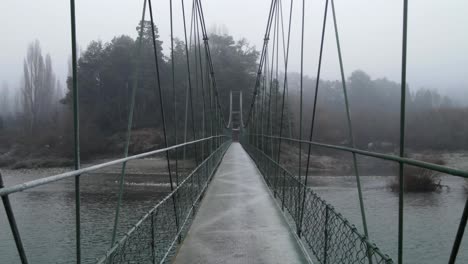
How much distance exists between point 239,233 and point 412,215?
→ 38.0ft

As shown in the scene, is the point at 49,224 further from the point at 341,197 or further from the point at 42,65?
the point at 341,197

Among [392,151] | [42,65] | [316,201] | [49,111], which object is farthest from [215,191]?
[392,151]

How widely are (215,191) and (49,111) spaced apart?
5477 millimetres

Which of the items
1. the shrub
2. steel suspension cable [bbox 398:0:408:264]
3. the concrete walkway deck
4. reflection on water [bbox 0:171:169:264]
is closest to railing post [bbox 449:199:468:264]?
steel suspension cable [bbox 398:0:408:264]

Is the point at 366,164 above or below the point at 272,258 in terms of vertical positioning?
below

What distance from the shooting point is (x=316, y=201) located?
2.52 metres

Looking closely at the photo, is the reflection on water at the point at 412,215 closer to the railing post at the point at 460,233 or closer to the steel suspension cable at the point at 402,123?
the steel suspension cable at the point at 402,123

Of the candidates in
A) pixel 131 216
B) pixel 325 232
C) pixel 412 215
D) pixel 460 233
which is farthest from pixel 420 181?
pixel 460 233

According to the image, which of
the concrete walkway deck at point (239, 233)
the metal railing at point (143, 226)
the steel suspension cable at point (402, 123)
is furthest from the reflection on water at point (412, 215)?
the steel suspension cable at point (402, 123)

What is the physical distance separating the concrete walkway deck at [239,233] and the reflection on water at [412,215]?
6.05 metres

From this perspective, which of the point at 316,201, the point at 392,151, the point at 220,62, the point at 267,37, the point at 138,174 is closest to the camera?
the point at 316,201

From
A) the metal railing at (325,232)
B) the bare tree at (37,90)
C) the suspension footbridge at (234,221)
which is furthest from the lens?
the bare tree at (37,90)

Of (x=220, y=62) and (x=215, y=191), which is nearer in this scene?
(x=215, y=191)

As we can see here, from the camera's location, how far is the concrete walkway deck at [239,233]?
8.66 ft
